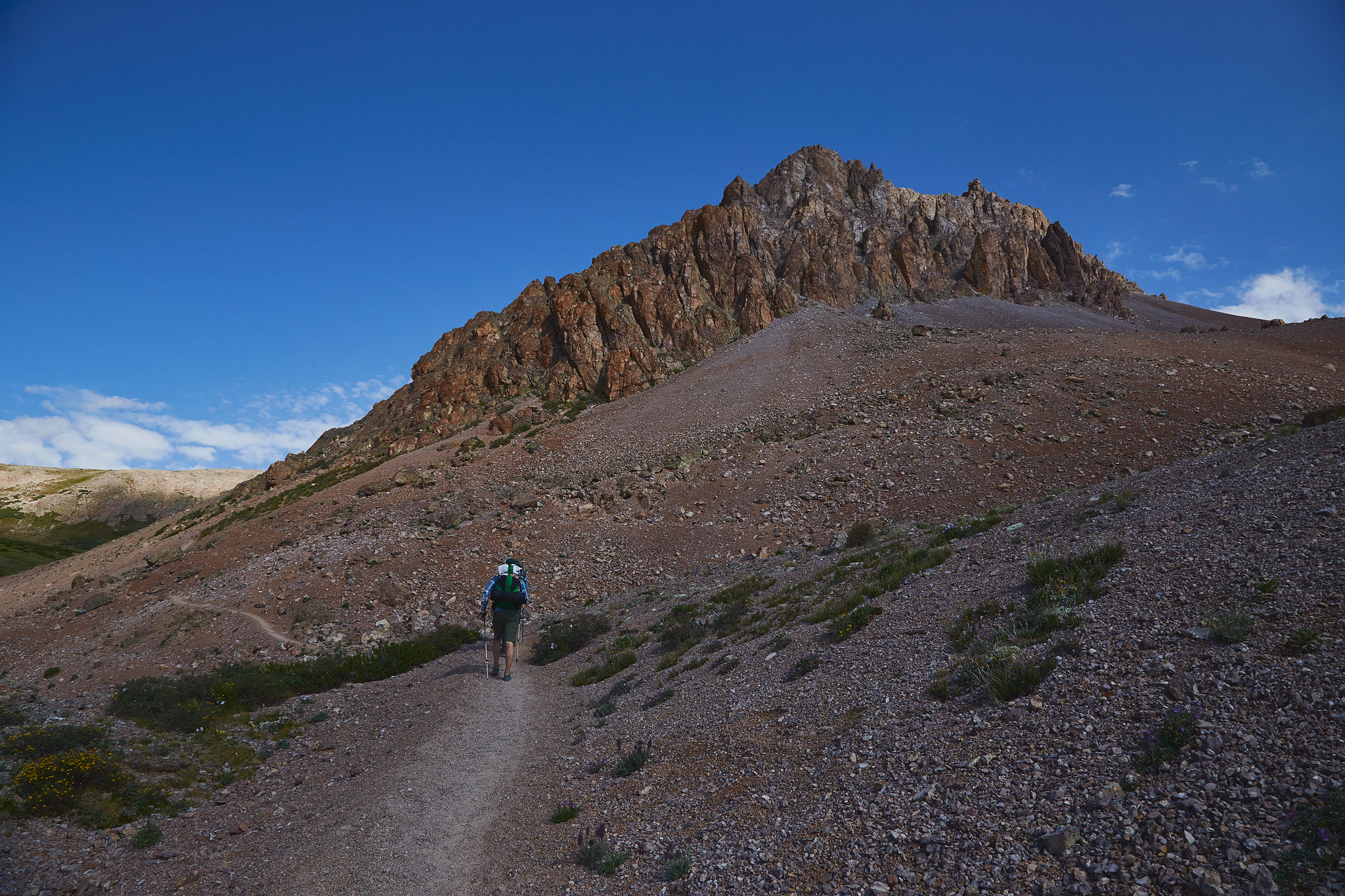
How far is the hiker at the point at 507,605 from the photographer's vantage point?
48.8 ft

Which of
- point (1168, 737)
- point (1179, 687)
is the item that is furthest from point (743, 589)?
point (1168, 737)

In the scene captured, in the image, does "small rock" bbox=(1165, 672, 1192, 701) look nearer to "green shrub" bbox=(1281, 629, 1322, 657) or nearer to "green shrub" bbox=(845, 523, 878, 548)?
"green shrub" bbox=(1281, 629, 1322, 657)

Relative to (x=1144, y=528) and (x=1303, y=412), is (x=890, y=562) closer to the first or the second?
(x=1144, y=528)

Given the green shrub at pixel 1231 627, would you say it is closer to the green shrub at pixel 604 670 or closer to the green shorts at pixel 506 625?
the green shrub at pixel 604 670

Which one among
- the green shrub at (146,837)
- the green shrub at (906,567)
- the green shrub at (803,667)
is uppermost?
the green shrub at (906,567)

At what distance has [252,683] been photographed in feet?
46.3

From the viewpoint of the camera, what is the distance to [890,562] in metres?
13.8

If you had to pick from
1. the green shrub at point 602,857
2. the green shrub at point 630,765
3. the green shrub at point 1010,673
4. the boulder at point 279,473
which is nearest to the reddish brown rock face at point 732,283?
the boulder at point 279,473

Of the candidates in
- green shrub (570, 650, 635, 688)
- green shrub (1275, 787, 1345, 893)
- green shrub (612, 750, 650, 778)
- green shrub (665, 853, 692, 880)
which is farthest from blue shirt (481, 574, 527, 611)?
green shrub (1275, 787, 1345, 893)

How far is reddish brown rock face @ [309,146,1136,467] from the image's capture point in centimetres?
5084

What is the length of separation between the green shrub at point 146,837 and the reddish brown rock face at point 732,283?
39.6m

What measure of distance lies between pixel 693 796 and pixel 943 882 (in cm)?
310

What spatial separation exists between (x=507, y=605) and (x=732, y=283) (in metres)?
51.8

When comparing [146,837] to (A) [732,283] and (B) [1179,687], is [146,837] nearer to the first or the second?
(B) [1179,687]
